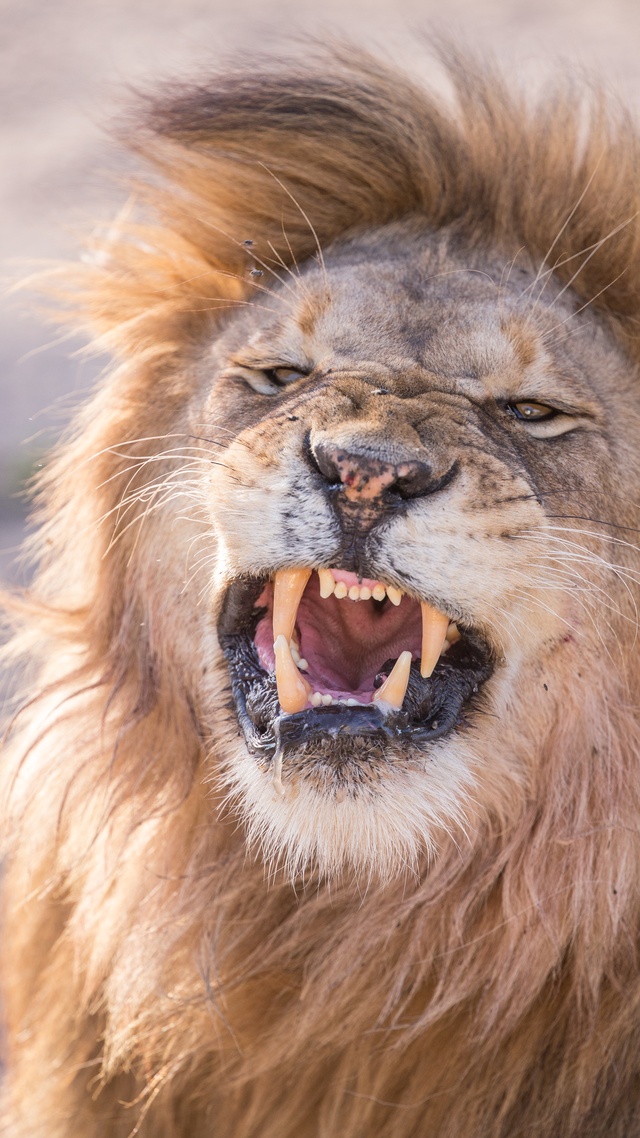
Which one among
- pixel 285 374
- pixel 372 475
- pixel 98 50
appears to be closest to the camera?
pixel 372 475

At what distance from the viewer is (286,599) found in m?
1.92

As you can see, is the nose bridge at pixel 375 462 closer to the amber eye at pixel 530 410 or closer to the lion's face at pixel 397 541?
the lion's face at pixel 397 541

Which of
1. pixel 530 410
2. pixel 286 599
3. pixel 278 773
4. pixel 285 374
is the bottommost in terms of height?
pixel 278 773

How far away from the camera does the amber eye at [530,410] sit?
2076 mm

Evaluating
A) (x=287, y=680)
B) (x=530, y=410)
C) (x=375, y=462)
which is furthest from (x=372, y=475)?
(x=530, y=410)

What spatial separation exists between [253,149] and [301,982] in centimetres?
139

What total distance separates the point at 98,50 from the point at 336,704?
304 inches

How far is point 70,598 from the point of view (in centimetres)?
244

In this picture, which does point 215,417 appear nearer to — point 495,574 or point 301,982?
point 495,574

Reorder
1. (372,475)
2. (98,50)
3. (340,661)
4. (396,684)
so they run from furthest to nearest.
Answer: (98,50), (340,661), (396,684), (372,475)

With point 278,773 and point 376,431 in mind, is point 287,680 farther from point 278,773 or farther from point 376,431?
point 376,431

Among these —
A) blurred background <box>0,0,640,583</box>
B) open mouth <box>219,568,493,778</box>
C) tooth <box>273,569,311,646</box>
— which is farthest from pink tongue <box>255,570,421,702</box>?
blurred background <box>0,0,640,583</box>

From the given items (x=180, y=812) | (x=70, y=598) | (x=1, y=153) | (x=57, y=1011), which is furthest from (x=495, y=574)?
(x=1, y=153)

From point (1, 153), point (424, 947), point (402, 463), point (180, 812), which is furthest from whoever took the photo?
point (1, 153)
